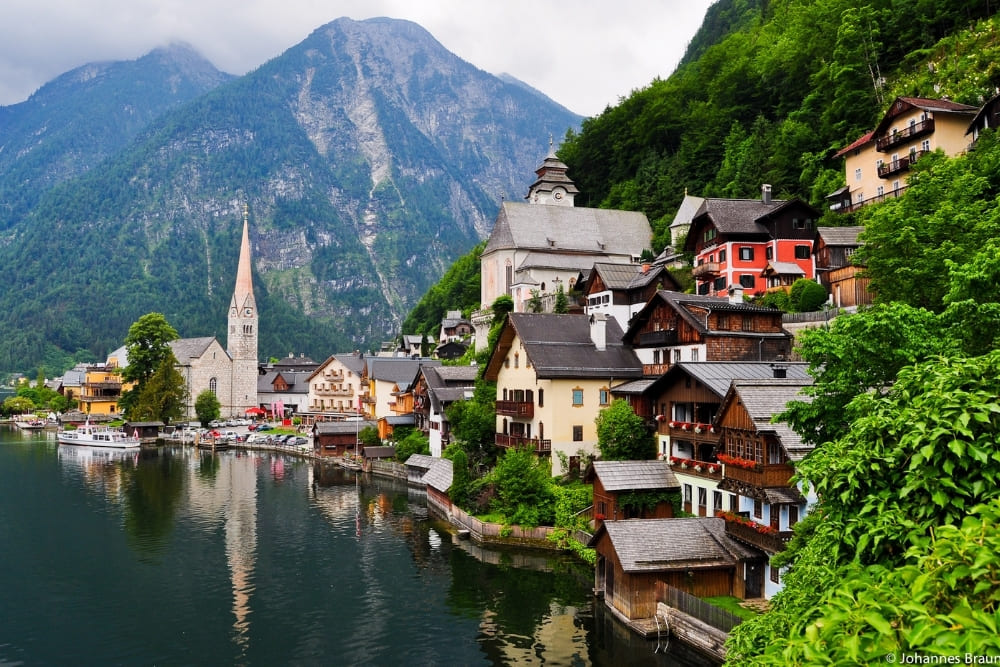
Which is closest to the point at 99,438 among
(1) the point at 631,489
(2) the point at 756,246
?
(2) the point at 756,246

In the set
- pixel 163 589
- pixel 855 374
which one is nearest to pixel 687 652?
pixel 855 374

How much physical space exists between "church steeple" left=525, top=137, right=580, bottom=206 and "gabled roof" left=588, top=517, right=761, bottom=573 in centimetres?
8628

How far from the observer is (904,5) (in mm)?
71500

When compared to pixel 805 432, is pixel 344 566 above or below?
below

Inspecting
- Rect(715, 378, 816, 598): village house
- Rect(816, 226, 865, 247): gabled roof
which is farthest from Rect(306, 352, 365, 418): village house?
Rect(715, 378, 816, 598): village house

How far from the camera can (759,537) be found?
1078 inches

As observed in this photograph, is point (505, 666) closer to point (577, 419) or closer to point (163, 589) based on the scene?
point (163, 589)

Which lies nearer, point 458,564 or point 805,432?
point 805,432

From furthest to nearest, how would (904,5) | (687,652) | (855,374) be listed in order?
1. (904,5)
2. (687,652)
3. (855,374)

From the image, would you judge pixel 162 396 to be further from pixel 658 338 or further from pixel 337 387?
pixel 658 338

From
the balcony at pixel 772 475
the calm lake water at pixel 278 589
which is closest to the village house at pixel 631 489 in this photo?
→ the calm lake water at pixel 278 589

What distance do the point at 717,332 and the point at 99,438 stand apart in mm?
94229

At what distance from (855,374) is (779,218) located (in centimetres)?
3902

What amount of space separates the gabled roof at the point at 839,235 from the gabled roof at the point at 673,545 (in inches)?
1121
